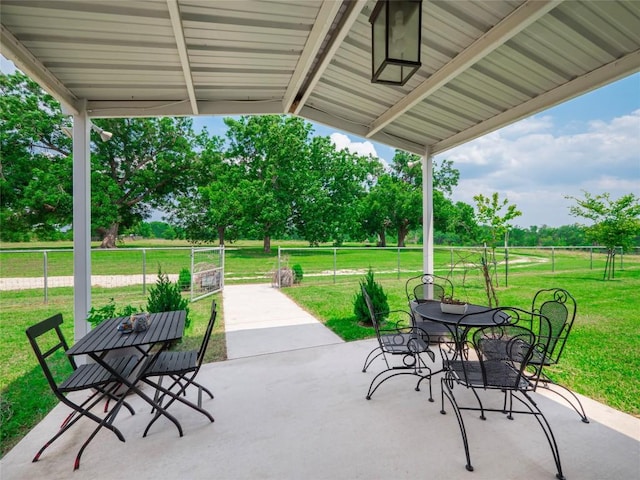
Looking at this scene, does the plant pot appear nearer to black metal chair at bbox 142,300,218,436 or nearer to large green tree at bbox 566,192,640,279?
black metal chair at bbox 142,300,218,436

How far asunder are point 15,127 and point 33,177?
3034 millimetres

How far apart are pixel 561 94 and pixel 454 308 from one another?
2077mm

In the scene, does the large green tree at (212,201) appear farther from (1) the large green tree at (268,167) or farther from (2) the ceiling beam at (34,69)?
(2) the ceiling beam at (34,69)

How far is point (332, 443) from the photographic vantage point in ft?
6.65

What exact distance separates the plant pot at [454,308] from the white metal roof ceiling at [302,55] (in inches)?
76.1

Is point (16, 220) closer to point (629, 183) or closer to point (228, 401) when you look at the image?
point (228, 401)

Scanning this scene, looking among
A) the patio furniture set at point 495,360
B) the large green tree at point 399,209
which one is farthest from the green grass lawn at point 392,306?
the large green tree at point 399,209

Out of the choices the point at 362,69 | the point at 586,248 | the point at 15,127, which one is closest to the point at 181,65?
the point at 362,69

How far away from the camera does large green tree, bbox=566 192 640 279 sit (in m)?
8.61

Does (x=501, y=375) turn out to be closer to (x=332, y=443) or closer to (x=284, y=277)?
(x=332, y=443)

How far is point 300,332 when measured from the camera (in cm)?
450

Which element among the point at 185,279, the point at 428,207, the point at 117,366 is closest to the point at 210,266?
the point at 185,279

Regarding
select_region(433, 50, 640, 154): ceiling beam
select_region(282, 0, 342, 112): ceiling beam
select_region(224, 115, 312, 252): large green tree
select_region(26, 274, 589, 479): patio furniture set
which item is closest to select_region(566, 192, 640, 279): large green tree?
select_region(433, 50, 640, 154): ceiling beam

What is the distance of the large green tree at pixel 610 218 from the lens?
861cm
